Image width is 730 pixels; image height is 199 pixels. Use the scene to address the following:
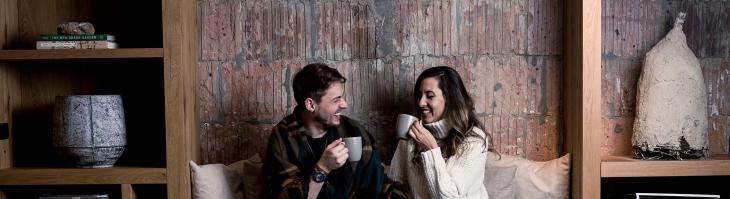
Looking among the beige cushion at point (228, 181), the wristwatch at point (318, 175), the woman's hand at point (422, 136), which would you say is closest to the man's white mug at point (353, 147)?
the wristwatch at point (318, 175)

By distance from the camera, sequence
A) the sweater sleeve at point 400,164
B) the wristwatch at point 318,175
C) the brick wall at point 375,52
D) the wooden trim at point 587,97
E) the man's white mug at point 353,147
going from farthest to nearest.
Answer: the brick wall at point 375,52 → the sweater sleeve at point 400,164 → the wooden trim at point 587,97 → the wristwatch at point 318,175 → the man's white mug at point 353,147

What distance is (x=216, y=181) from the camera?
251 cm

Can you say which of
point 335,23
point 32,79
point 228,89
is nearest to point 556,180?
point 335,23

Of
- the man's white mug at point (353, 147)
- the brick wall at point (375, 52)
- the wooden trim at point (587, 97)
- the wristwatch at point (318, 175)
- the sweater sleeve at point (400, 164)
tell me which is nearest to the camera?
the man's white mug at point (353, 147)

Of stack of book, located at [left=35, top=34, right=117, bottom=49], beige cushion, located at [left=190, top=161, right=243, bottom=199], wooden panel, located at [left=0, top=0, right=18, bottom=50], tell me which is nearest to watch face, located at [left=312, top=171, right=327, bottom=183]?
beige cushion, located at [left=190, top=161, right=243, bottom=199]

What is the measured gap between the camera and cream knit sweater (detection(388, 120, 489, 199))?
7.55ft

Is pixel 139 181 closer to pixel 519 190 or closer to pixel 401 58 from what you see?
pixel 401 58

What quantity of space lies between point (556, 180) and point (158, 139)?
1562 mm

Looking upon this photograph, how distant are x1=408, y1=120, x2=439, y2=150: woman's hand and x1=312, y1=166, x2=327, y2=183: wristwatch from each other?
33 cm

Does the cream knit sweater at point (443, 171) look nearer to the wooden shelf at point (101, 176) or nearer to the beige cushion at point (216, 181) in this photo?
the beige cushion at point (216, 181)

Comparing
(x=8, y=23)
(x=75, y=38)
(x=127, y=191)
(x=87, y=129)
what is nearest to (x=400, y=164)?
(x=127, y=191)

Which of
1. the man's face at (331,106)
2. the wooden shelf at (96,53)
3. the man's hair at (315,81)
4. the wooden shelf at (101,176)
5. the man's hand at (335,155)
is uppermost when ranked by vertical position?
the wooden shelf at (96,53)

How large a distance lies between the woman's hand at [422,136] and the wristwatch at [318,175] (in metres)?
0.33

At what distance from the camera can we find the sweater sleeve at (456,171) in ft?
7.53
